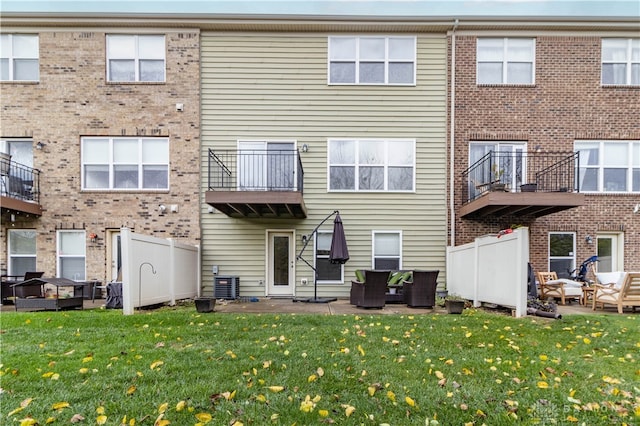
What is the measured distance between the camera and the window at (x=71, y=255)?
390 inches

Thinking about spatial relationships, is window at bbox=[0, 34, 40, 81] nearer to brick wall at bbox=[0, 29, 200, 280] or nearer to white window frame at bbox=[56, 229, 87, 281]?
brick wall at bbox=[0, 29, 200, 280]

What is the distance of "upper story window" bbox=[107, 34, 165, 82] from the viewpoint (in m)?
10.2

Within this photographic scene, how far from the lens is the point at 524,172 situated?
10.1 meters

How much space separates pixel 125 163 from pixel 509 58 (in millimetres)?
11402

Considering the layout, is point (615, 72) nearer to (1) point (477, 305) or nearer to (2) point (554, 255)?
(2) point (554, 255)

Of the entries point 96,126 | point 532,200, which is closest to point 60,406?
point 532,200

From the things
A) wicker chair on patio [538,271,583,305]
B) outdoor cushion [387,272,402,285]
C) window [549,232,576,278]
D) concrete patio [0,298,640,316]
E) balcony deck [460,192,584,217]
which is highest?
balcony deck [460,192,584,217]

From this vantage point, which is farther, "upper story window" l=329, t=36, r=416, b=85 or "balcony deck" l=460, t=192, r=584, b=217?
"upper story window" l=329, t=36, r=416, b=85

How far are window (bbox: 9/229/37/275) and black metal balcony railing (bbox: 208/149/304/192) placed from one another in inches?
205

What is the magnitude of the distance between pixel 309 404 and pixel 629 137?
12010 mm

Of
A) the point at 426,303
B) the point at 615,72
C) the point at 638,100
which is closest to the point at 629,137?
the point at 638,100

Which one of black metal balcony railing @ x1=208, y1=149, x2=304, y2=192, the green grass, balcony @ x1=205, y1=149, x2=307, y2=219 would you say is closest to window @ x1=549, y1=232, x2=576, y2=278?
the green grass

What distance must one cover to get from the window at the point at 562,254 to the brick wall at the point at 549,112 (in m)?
0.17

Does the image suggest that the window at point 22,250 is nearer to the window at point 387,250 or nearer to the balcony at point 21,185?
the balcony at point 21,185
